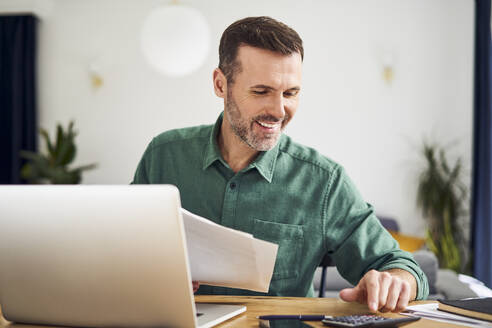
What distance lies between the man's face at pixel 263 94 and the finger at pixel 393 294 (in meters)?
0.54

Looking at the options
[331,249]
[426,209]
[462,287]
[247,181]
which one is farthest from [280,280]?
[426,209]

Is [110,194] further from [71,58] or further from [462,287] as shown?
[71,58]

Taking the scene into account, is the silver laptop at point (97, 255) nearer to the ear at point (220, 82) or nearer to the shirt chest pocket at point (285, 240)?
the shirt chest pocket at point (285, 240)

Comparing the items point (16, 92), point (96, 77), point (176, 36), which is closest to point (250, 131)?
point (176, 36)

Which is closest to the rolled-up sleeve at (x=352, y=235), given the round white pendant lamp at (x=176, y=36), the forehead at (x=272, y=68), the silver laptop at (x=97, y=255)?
the forehead at (x=272, y=68)

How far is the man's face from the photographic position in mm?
1208

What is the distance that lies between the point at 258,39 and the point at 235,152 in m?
0.33

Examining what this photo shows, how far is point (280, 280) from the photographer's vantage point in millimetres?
1216

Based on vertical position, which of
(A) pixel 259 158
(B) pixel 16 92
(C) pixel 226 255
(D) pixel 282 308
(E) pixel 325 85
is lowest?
(D) pixel 282 308

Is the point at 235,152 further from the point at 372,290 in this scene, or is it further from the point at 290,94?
the point at 372,290

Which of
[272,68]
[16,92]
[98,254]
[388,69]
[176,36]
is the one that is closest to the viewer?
[98,254]

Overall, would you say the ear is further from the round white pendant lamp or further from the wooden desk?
the round white pendant lamp

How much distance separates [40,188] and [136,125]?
4301 millimetres

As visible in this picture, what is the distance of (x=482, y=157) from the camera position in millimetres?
3836
